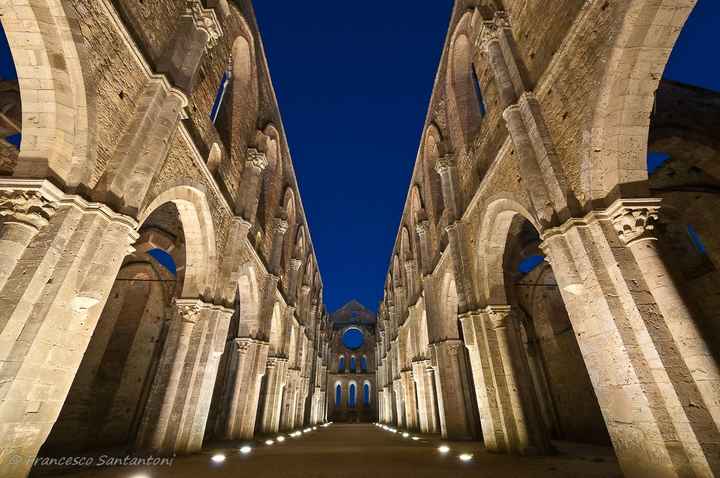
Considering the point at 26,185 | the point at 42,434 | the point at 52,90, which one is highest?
the point at 52,90

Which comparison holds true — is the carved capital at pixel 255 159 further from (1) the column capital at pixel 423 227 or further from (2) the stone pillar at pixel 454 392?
(2) the stone pillar at pixel 454 392

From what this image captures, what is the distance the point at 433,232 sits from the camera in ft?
56.2

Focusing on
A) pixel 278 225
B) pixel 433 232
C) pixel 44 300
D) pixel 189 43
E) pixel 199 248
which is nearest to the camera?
pixel 44 300

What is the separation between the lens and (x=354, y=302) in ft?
167

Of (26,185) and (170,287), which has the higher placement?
(170,287)

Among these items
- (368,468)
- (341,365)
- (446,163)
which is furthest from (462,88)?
(341,365)

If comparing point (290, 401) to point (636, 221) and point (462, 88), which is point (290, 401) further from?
point (636, 221)

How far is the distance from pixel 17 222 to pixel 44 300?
122 cm

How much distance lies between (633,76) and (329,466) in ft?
30.8

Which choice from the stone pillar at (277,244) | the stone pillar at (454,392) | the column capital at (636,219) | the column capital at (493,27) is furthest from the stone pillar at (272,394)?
the column capital at (493,27)

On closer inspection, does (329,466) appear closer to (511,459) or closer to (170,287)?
(511,459)

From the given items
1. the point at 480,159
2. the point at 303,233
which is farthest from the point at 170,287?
the point at 480,159

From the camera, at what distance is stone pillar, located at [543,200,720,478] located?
407cm

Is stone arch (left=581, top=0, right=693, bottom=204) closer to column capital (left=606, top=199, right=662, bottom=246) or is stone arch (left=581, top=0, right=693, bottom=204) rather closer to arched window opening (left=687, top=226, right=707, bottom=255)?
column capital (left=606, top=199, right=662, bottom=246)
